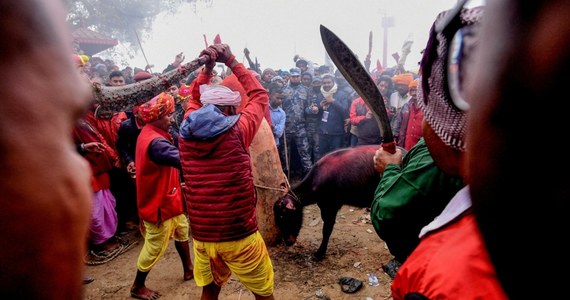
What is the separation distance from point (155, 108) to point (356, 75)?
7.67 feet

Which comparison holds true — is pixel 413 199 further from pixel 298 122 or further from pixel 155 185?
pixel 298 122

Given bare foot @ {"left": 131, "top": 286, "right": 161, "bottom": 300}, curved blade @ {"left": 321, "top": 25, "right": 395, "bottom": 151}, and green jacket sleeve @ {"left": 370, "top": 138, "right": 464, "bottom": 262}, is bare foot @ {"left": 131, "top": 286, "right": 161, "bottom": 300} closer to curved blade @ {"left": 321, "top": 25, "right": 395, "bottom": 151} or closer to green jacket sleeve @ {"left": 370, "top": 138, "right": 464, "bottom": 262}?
green jacket sleeve @ {"left": 370, "top": 138, "right": 464, "bottom": 262}

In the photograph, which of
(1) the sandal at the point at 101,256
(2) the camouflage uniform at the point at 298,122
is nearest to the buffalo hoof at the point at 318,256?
→ (1) the sandal at the point at 101,256

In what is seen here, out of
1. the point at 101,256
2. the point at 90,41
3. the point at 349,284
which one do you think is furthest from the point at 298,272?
the point at 90,41

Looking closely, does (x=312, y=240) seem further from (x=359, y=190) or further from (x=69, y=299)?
(x=69, y=299)

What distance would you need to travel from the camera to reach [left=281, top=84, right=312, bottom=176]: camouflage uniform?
26.0 ft

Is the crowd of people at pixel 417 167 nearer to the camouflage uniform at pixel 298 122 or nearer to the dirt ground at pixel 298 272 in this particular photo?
the dirt ground at pixel 298 272

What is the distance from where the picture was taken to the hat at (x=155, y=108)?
11.6 ft

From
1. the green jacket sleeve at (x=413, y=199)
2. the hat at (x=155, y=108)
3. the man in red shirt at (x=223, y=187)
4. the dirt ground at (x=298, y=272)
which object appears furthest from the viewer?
the dirt ground at (x=298, y=272)

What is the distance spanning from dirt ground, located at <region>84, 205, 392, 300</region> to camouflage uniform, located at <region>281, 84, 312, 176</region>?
267 cm

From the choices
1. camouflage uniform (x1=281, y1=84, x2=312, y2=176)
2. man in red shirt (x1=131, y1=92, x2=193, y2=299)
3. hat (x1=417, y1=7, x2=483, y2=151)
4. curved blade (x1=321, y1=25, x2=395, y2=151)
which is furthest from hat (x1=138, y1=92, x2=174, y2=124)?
camouflage uniform (x1=281, y1=84, x2=312, y2=176)

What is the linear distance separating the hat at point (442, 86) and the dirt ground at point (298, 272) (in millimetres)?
3232

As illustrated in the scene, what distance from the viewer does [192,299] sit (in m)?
3.95

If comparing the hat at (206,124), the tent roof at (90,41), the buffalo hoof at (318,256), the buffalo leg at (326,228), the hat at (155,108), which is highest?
the tent roof at (90,41)
